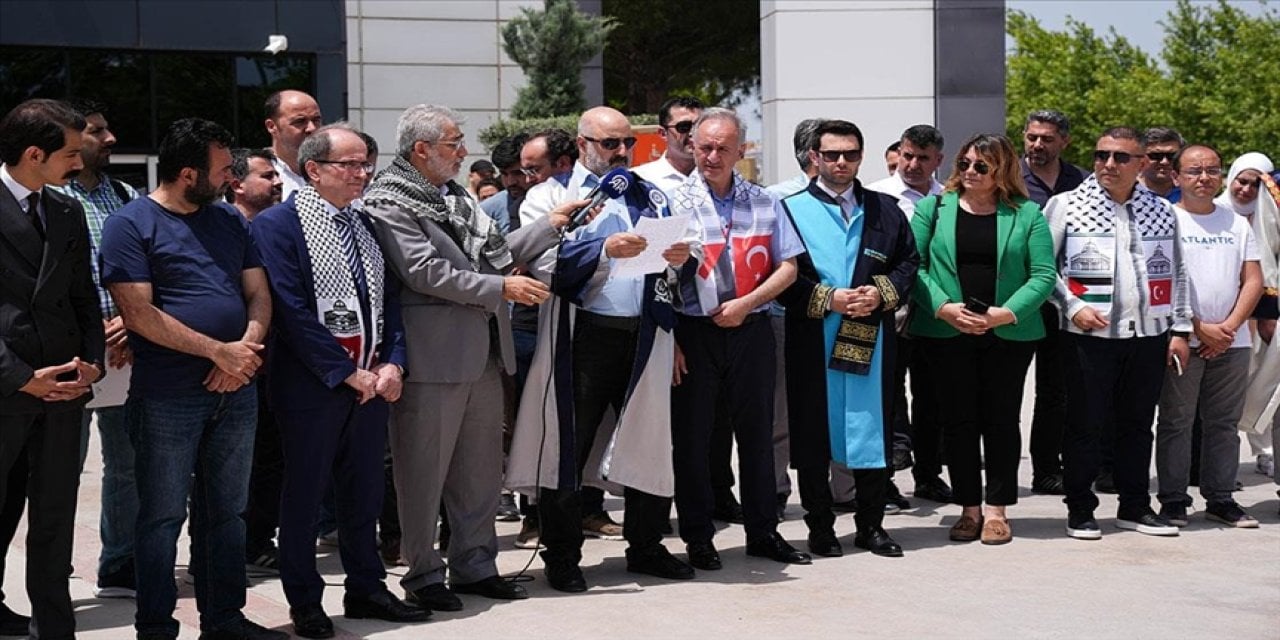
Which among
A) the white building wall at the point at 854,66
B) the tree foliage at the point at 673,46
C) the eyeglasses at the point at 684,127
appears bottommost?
the eyeglasses at the point at 684,127

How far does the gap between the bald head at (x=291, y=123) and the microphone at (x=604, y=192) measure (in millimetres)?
1536

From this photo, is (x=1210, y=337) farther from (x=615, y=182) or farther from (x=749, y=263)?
(x=615, y=182)

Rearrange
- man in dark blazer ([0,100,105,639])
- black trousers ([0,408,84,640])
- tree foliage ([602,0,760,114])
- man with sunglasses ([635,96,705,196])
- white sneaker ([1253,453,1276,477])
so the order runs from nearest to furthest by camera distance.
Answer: man in dark blazer ([0,100,105,639]) → black trousers ([0,408,84,640]) → man with sunglasses ([635,96,705,196]) → white sneaker ([1253,453,1276,477]) → tree foliage ([602,0,760,114])

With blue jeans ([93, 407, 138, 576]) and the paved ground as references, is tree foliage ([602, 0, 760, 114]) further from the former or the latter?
blue jeans ([93, 407, 138, 576])

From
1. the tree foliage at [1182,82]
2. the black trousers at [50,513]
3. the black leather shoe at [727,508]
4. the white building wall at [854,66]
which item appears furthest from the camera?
the tree foliage at [1182,82]

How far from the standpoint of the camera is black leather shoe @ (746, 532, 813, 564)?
25.2 ft

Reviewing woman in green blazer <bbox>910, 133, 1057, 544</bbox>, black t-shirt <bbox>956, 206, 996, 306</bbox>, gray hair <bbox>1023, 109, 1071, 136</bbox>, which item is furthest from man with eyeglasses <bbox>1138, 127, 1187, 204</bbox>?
black t-shirt <bbox>956, 206, 996, 306</bbox>

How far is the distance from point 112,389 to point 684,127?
3017 millimetres

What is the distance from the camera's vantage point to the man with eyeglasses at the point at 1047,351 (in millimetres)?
9648

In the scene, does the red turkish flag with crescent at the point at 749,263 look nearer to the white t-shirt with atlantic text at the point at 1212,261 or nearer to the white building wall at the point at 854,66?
the white t-shirt with atlantic text at the point at 1212,261

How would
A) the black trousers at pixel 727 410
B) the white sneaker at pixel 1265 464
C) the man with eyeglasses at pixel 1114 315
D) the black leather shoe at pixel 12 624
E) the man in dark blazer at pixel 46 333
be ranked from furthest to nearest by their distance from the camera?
the white sneaker at pixel 1265 464
the man with eyeglasses at pixel 1114 315
the black trousers at pixel 727 410
the black leather shoe at pixel 12 624
the man in dark blazer at pixel 46 333

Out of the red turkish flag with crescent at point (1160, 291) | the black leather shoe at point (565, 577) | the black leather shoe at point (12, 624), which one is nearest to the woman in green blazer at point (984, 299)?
the red turkish flag with crescent at point (1160, 291)

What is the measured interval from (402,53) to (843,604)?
1885 centimetres

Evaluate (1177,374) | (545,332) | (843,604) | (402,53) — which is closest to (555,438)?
(545,332)
